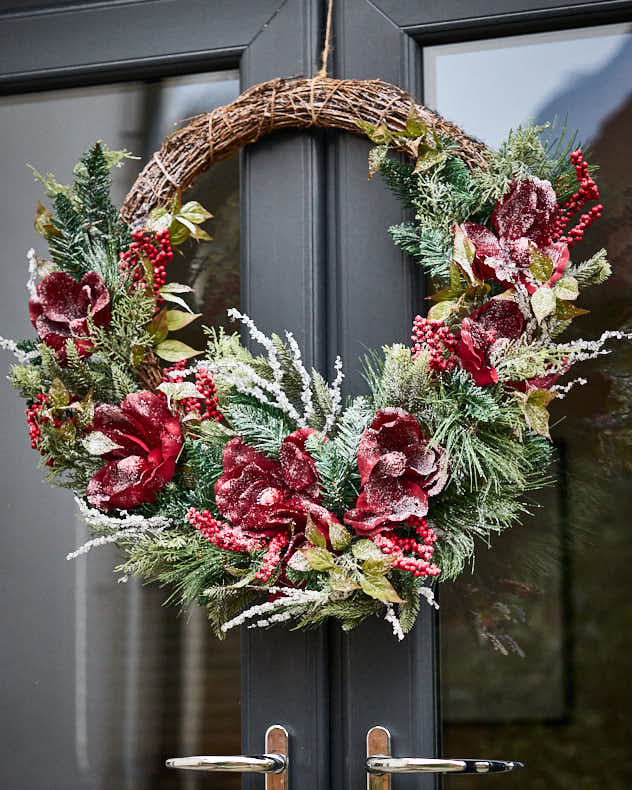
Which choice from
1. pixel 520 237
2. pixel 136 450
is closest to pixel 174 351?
pixel 136 450

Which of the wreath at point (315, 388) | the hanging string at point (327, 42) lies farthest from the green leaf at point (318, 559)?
the hanging string at point (327, 42)

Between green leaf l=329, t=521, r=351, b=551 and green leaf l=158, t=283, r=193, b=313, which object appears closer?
green leaf l=329, t=521, r=351, b=551

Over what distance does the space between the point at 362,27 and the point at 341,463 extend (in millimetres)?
653

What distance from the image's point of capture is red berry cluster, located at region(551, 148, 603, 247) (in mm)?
1020

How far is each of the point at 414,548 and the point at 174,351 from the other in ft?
1.35

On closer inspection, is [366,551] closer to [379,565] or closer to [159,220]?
[379,565]

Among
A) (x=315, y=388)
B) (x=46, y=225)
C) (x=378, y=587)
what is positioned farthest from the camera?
(x=46, y=225)

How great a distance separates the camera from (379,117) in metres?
1.10

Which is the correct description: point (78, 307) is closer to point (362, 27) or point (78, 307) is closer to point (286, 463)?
point (286, 463)

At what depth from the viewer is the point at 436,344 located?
100 cm

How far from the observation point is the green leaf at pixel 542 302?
3.19 feet

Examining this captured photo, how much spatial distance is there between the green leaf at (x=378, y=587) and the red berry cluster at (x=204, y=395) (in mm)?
281

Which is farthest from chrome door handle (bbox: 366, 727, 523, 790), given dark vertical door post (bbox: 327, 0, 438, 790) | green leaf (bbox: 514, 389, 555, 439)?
green leaf (bbox: 514, 389, 555, 439)

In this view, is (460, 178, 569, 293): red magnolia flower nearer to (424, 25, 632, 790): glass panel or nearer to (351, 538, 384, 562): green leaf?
(424, 25, 632, 790): glass panel
